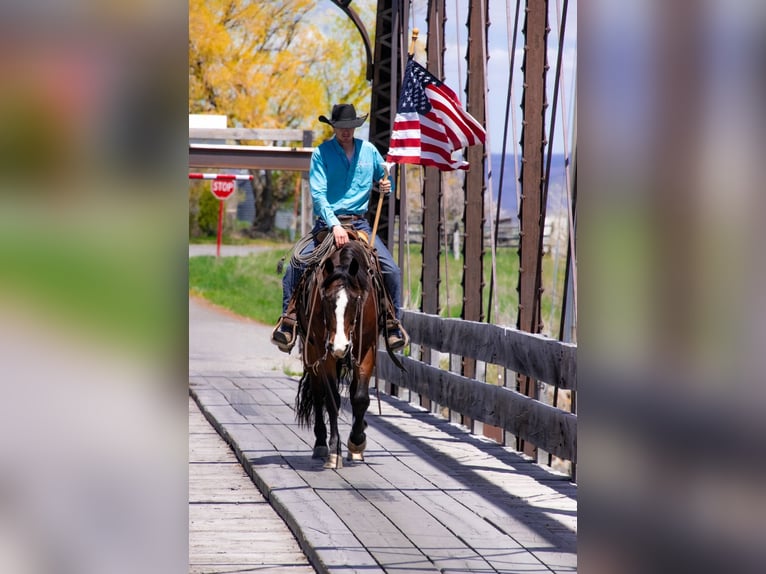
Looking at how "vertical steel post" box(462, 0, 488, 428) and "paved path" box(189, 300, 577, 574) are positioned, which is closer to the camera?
"paved path" box(189, 300, 577, 574)

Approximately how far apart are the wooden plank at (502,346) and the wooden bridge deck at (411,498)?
2.34 feet

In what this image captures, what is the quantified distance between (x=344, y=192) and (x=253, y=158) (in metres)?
8.62

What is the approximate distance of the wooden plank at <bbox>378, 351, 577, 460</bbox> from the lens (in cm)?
898

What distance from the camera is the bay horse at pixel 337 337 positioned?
9.27m

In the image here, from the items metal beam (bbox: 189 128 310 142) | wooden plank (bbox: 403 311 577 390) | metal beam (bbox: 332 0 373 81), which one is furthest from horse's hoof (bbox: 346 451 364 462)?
metal beam (bbox: 189 128 310 142)

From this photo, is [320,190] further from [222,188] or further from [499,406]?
[222,188]

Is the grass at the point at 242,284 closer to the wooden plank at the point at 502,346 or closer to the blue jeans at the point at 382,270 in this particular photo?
the wooden plank at the point at 502,346

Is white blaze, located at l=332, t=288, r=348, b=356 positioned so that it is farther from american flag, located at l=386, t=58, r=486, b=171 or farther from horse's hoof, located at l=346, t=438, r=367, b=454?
american flag, located at l=386, t=58, r=486, b=171

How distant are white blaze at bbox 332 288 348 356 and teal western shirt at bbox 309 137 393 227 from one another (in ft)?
3.21
